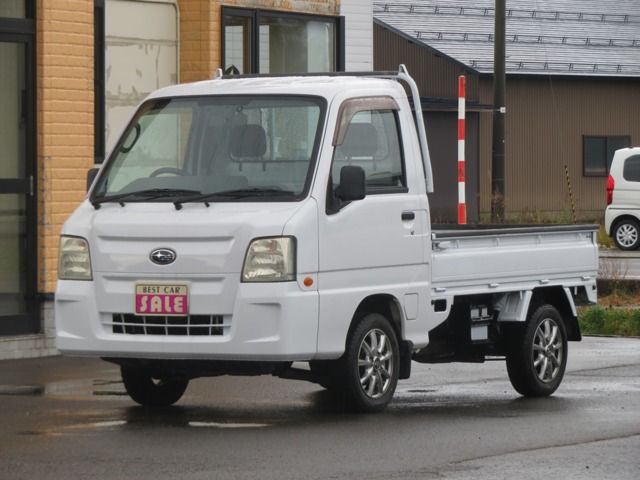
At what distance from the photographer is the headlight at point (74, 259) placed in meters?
11.6

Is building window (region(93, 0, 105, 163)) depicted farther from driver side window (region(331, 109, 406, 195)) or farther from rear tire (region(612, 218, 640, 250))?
rear tire (region(612, 218, 640, 250))

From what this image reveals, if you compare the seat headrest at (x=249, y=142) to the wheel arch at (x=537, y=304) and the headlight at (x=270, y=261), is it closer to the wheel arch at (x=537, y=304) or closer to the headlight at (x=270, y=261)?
the headlight at (x=270, y=261)

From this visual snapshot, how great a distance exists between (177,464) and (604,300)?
1361 cm

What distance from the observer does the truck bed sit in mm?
12484

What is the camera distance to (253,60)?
19.1 meters

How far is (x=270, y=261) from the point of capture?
11133mm

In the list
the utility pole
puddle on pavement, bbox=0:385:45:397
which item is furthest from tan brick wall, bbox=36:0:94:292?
the utility pole

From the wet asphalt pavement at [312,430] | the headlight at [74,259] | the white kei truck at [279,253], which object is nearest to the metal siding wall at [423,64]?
the wet asphalt pavement at [312,430]

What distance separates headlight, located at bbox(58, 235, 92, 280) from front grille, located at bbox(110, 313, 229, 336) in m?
0.38

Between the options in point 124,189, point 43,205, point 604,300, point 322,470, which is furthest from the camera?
point 604,300

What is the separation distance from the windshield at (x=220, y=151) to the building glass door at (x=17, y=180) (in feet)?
12.7

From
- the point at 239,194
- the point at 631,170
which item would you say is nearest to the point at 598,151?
the point at 631,170

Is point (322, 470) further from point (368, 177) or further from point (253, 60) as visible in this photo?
point (253, 60)

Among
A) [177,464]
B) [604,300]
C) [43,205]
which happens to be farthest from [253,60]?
[177,464]
